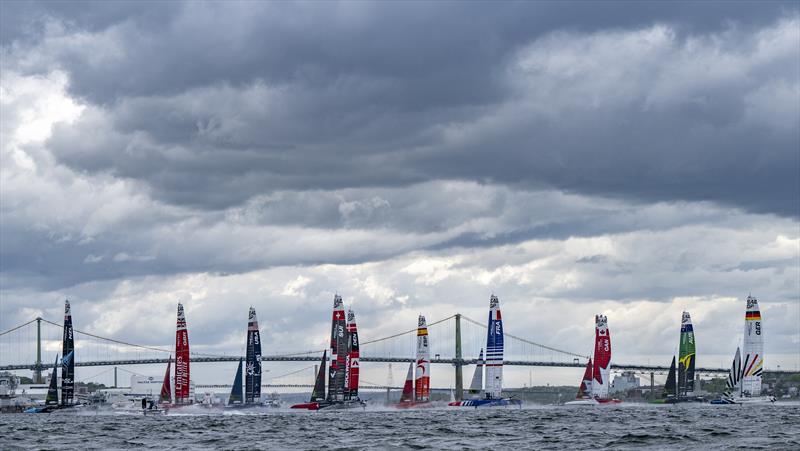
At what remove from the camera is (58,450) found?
2121 inches

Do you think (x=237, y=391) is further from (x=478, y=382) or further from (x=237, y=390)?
(x=478, y=382)

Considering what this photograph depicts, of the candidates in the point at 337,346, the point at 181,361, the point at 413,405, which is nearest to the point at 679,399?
the point at 413,405

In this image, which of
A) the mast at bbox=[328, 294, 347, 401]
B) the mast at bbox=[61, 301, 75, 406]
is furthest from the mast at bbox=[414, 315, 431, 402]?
the mast at bbox=[61, 301, 75, 406]

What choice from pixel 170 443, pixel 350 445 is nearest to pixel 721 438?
pixel 350 445

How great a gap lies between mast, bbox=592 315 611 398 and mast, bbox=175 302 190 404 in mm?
47099

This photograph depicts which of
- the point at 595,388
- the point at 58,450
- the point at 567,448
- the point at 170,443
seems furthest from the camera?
the point at 595,388

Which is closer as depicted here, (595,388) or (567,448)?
(567,448)

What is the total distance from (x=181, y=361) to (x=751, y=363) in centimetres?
5748

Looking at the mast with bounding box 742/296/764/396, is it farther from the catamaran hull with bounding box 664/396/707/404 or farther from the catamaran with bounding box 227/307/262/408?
the catamaran with bounding box 227/307/262/408

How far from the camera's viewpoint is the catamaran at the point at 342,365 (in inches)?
4446

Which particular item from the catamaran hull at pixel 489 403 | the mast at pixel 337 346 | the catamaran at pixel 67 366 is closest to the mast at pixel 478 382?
the catamaran hull at pixel 489 403

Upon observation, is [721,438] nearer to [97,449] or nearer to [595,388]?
[97,449]

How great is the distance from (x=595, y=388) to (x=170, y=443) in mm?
85437

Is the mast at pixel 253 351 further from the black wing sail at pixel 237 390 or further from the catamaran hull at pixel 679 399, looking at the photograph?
the catamaran hull at pixel 679 399
